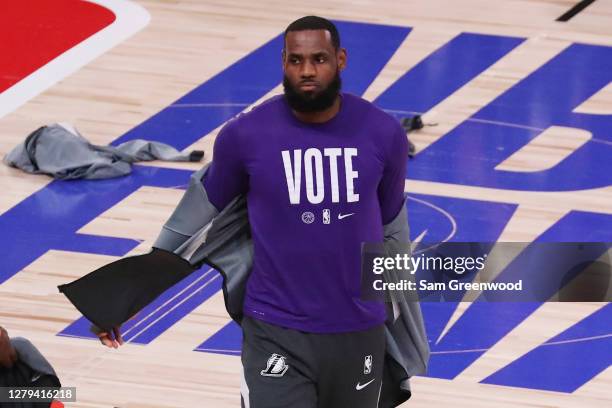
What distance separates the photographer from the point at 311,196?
4977 mm

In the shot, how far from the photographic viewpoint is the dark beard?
4.92 metres

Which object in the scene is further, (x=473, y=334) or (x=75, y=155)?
(x=75, y=155)

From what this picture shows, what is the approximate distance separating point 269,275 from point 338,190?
1.21 ft

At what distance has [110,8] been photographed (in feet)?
41.7

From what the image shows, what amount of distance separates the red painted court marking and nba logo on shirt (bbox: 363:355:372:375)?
646 cm

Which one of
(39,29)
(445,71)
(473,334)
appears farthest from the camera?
(39,29)

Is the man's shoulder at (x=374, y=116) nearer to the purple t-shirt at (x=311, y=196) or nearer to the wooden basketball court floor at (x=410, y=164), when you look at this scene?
the purple t-shirt at (x=311, y=196)

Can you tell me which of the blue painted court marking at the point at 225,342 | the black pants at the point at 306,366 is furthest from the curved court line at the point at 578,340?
the black pants at the point at 306,366

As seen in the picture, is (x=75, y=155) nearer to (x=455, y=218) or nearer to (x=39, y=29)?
(x=455, y=218)

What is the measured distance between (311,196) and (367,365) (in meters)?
0.62

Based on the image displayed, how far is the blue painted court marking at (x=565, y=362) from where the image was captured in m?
7.35

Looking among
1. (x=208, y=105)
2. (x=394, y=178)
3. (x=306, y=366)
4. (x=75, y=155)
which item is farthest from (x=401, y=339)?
(x=208, y=105)

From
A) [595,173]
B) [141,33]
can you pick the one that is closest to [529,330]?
[595,173]

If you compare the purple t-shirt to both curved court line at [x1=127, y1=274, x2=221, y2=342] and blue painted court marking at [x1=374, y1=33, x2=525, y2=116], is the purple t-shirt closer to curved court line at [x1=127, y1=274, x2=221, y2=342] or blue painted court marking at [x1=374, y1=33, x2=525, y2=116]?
curved court line at [x1=127, y1=274, x2=221, y2=342]
